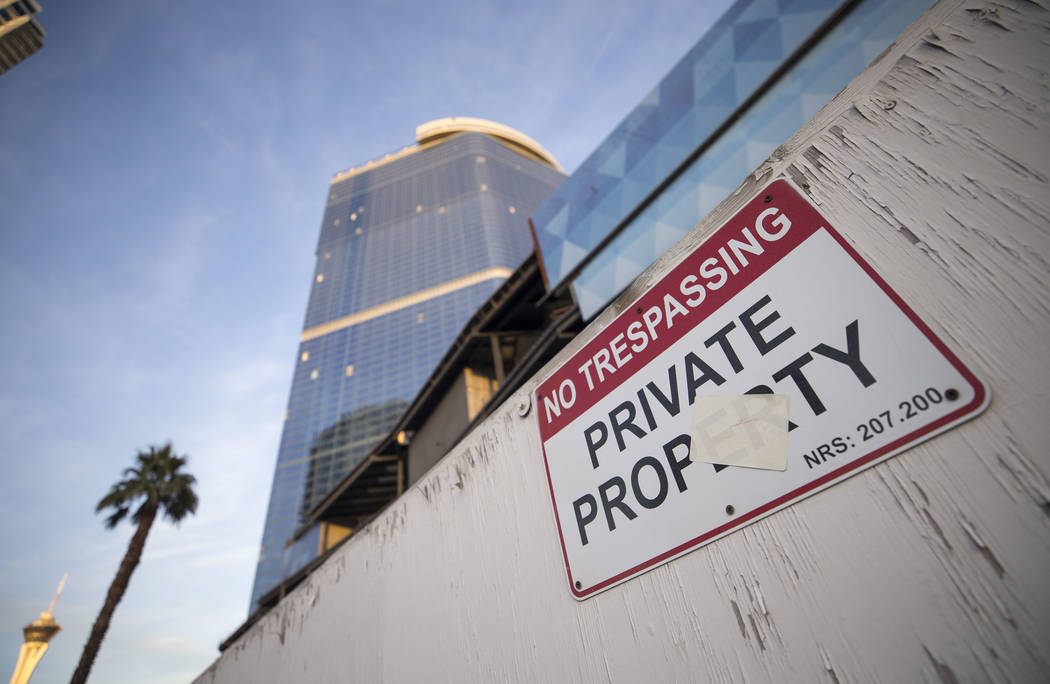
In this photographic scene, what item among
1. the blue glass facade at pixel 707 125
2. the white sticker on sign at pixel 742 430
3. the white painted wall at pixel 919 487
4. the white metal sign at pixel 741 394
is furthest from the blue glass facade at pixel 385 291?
the white sticker on sign at pixel 742 430

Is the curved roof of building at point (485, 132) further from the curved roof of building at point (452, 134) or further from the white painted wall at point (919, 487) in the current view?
the white painted wall at point (919, 487)

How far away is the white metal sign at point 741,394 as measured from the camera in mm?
807

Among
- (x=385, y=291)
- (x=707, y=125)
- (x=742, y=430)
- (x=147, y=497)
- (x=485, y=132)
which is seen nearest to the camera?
(x=742, y=430)

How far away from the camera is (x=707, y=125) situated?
28.9 feet

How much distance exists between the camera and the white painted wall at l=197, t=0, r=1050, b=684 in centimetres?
66

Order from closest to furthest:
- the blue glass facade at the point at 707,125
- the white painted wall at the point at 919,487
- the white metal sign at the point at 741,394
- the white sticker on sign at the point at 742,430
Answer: the white painted wall at the point at 919,487
the white metal sign at the point at 741,394
the white sticker on sign at the point at 742,430
the blue glass facade at the point at 707,125

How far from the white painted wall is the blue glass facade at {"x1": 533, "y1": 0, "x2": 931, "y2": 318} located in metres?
7.69

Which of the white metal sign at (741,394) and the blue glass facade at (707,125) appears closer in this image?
the white metal sign at (741,394)

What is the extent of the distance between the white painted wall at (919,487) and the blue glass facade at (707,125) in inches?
303

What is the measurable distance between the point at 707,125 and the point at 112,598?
2086 centimetres

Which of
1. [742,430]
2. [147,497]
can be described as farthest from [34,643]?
[742,430]

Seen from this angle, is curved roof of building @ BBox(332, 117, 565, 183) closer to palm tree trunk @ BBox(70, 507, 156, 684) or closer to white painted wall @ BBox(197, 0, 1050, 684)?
palm tree trunk @ BBox(70, 507, 156, 684)

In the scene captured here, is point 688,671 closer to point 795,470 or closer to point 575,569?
point 575,569

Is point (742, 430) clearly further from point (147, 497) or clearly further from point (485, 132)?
point (485, 132)
